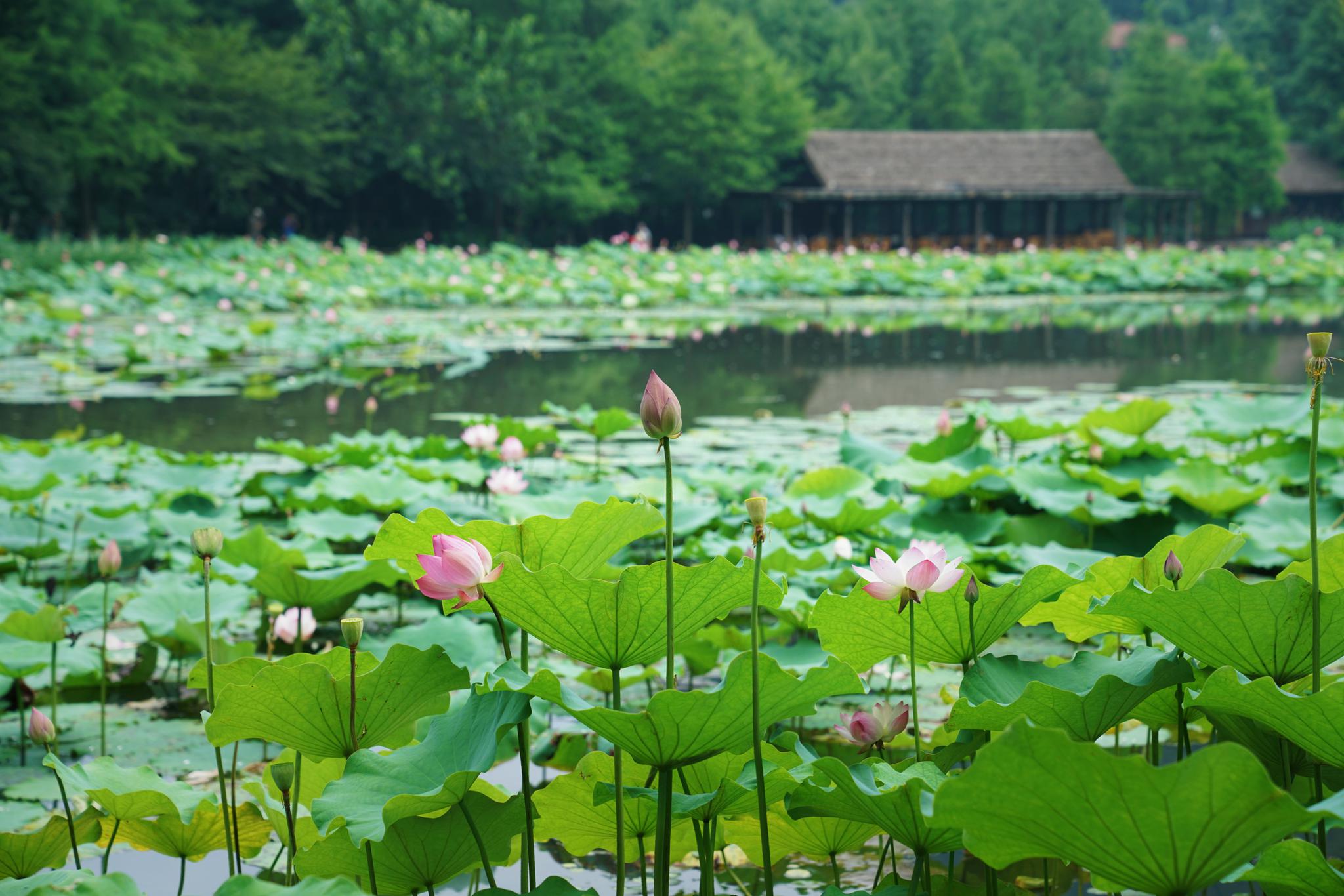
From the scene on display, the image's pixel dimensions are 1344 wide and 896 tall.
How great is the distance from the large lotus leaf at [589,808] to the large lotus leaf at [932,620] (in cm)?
25

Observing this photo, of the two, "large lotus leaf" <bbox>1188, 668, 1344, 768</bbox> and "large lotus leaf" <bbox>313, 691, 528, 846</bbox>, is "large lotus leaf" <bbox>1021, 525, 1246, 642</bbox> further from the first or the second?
"large lotus leaf" <bbox>313, 691, 528, 846</bbox>

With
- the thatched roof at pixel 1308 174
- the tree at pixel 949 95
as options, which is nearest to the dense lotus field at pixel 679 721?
the thatched roof at pixel 1308 174

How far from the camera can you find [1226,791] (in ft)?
2.64

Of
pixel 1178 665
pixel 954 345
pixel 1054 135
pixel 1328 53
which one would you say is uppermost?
pixel 1328 53

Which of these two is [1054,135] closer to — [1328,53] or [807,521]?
[1328,53]

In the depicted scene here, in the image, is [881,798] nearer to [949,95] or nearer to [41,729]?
[41,729]

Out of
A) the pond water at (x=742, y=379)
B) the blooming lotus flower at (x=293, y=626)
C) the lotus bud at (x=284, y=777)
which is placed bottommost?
the pond water at (x=742, y=379)

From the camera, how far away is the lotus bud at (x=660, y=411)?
1.01 meters

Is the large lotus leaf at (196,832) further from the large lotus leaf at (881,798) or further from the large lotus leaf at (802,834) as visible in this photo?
the large lotus leaf at (881,798)

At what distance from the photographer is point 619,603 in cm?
107

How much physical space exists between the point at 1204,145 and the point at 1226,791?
41.8 meters

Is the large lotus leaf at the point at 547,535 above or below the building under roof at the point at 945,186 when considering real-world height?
below

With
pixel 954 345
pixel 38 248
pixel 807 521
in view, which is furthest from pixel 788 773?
pixel 38 248

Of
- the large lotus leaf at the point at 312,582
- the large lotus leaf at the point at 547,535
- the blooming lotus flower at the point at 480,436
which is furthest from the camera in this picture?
the blooming lotus flower at the point at 480,436
